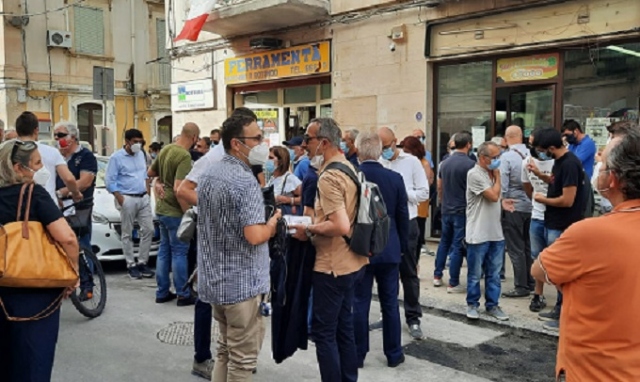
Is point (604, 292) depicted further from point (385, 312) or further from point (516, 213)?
point (516, 213)

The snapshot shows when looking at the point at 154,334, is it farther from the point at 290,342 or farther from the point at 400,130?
the point at 400,130

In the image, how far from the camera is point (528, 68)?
8781mm

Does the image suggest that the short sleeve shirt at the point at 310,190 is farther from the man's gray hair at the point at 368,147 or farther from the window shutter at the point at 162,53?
the window shutter at the point at 162,53

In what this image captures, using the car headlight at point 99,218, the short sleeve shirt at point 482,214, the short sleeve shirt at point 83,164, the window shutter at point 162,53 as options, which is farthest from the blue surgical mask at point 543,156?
the window shutter at point 162,53

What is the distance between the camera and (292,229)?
364 centimetres

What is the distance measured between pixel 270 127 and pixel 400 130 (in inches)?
164

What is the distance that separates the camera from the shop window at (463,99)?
372 inches

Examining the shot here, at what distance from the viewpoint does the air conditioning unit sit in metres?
21.5

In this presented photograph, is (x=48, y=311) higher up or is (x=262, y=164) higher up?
(x=262, y=164)

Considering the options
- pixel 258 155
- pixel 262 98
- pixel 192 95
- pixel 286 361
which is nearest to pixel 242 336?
pixel 258 155

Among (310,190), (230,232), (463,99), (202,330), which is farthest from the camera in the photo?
(463,99)

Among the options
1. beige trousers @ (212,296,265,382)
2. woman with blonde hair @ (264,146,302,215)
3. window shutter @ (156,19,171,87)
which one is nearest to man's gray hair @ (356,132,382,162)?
beige trousers @ (212,296,265,382)

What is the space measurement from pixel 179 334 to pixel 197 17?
27.5ft

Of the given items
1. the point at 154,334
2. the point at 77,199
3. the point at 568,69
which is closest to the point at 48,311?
the point at 154,334
